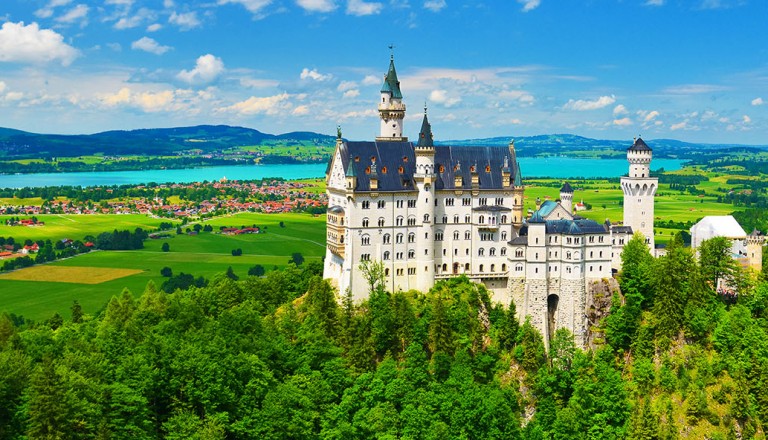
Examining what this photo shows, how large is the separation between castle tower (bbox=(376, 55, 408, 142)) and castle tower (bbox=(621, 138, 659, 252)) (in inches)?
981

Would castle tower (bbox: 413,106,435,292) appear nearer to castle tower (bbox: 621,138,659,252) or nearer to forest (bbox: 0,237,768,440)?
forest (bbox: 0,237,768,440)

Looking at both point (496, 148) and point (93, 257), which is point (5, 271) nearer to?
point (93, 257)

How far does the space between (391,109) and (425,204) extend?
514 inches

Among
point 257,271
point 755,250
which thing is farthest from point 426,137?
point 257,271

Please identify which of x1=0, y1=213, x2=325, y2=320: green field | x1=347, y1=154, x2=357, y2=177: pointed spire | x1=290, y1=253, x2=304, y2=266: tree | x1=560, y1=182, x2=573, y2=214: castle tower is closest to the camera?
x1=347, y1=154, x2=357, y2=177: pointed spire

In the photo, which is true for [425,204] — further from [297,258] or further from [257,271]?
[297,258]

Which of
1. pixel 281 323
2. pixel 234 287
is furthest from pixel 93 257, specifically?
pixel 281 323

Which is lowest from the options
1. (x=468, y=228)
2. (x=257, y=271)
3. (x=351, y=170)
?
(x=257, y=271)

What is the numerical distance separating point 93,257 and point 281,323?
312ft

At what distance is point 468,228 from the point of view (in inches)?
3445

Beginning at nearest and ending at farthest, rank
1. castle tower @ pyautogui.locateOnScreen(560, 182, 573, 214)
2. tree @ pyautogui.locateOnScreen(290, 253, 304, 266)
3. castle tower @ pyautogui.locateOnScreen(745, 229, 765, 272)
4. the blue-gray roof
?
the blue-gray roof, castle tower @ pyautogui.locateOnScreen(560, 182, 573, 214), castle tower @ pyautogui.locateOnScreen(745, 229, 765, 272), tree @ pyautogui.locateOnScreen(290, 253, 304, 266)

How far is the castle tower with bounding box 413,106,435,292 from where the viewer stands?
8444 centimetres

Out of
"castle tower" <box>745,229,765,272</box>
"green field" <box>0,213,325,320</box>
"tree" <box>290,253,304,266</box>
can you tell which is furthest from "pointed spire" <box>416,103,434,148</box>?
"tree" <box>290,253,304,266</box>

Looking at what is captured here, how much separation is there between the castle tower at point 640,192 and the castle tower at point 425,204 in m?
21.7
